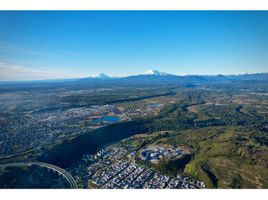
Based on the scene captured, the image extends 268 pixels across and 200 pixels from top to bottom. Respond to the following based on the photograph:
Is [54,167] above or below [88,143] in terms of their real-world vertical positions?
above

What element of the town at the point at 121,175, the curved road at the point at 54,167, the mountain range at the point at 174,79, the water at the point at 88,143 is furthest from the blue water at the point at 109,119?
the mountain range at the point at 174,79

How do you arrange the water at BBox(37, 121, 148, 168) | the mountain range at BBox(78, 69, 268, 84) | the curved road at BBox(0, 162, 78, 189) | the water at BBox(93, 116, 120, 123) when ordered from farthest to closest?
the mountain range at BBox(78, 69, 268, 84), the water at BBox(93, 116, 120, 123), the water at BBox(37, 121, 148, 168), the curved road at BBox(0, 162, 78, 189)

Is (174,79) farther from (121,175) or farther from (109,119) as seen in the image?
(121,175)

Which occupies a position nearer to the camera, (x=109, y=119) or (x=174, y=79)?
(x=109, y=119)

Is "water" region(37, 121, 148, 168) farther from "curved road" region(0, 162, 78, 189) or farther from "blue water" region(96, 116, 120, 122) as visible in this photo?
"blue water" region(96, 116, 120, 122)

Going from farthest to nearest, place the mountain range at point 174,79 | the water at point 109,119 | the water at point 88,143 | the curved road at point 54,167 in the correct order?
the mountain range at point 174,79, the water at point 109,119, the water at point 88,143, the curved road at point 54,167

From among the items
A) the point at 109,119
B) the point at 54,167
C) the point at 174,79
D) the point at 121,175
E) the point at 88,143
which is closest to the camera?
the point at 121,175

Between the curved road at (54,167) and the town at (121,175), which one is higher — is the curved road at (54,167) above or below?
above

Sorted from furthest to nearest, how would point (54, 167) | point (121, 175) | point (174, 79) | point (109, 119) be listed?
point (174, 79) → point (109, 119) → point (54, 167) → point (121, 175)

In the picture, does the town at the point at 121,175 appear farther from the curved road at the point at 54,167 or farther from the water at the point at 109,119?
the water at the point at 109,119

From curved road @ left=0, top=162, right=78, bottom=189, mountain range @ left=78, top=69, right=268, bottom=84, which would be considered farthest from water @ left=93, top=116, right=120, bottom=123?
mountain range @ left=78, top=69, right=268, bottom=84

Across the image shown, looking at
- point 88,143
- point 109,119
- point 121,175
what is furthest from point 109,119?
point 121,175
